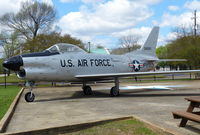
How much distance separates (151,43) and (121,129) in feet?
39.9

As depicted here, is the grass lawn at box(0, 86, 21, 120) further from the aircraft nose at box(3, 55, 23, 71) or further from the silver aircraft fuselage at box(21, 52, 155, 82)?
the aircraft nose at box(3, 55, 23, 71)

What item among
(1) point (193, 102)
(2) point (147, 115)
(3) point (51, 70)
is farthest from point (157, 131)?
(3) point (51, 70)

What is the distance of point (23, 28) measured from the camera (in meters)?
36.8

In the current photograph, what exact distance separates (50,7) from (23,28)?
6032 millimetres

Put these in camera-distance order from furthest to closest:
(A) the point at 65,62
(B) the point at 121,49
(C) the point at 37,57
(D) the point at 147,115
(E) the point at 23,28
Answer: (B) the point at 121,49
(E) the point at 23,28
(A) the point at 65,62
(C) the point at 37,57
(D) the point at 147,115

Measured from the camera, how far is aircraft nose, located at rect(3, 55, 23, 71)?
32.3 ft

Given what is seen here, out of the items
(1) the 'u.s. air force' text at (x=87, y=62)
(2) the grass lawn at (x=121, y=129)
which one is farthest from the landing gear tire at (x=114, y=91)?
(2) the grass lawn at (x=121, y=129)

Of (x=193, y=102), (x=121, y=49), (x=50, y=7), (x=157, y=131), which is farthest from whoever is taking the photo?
(x=121, y=49)

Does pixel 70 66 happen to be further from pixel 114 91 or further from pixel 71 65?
pixel 114 91

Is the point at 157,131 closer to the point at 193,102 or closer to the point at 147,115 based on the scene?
the point at 193,102

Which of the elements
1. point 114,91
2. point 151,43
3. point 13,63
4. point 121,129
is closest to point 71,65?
point 114,91

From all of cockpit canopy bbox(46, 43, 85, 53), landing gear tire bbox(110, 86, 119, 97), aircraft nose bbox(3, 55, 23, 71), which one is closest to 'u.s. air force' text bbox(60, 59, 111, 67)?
cockpit canopy bbox(46, 43, 85, 53)

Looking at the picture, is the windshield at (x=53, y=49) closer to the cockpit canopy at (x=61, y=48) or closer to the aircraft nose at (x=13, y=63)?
the cockpit canopy at (x=61, y=48)

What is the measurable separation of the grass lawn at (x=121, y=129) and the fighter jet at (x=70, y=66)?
5981 millimetres
